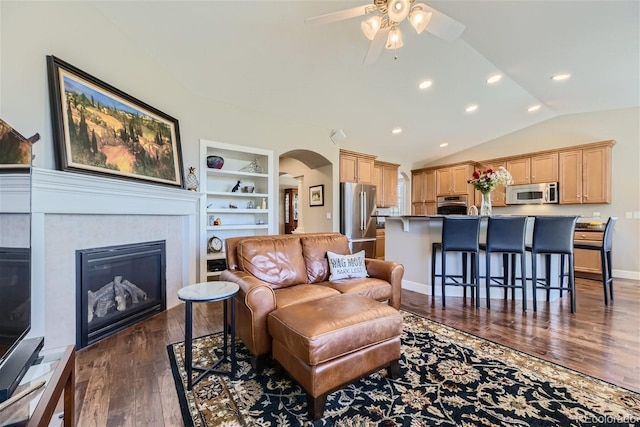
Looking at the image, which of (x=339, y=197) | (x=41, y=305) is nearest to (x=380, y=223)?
(x=339, y=197)

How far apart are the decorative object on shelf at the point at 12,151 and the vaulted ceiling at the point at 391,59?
76.4 inches

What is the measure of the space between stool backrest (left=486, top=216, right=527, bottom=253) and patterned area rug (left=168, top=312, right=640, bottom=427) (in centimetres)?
144

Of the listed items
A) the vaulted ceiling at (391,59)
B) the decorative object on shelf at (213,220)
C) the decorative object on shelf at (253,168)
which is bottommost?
the decorative object on shelf at (213,220)

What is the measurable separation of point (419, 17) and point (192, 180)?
10.0 ft

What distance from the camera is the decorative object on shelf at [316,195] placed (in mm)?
5449


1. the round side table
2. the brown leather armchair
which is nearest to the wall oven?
the brown leather armchair

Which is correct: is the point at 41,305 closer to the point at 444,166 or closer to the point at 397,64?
the point at 397,64

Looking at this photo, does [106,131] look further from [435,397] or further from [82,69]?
[435,397]

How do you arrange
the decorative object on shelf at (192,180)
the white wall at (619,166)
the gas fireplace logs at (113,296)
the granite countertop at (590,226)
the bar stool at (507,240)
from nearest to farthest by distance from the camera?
the gas fireplace logs at (113,296), the bar stool at (507,240), the decorative object on shelf at (192,180), the granite countertop at (590,226), the white wall at (619,166)

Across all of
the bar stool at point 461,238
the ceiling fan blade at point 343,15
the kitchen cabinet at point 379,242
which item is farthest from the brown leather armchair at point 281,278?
the kitchen cabinet at point 379,242

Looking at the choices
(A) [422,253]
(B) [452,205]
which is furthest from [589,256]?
(A) [422,253]

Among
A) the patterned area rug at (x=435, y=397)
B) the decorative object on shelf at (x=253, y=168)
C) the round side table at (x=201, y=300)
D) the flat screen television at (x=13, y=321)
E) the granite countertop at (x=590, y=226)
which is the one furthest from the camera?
the granite countertop at (x=590, y=226)

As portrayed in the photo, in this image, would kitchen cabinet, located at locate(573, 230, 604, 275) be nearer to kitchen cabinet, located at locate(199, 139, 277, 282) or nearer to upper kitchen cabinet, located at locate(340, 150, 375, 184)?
upper kitchen cabinet, located at locate(340, 150, 375, 184)

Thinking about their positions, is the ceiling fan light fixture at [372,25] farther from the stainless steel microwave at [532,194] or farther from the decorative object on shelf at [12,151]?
the stainless steel microwave at [532,194]
